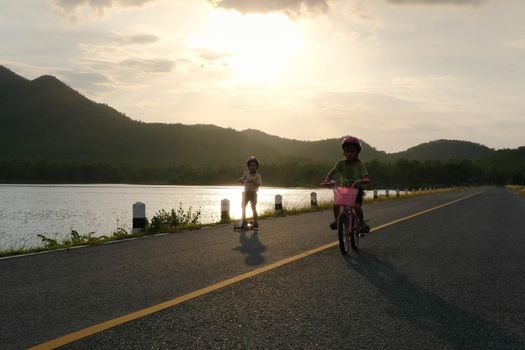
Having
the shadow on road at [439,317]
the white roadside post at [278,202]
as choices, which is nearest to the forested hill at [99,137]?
the white roadside post at [278,202]

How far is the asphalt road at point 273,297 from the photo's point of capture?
13.1 ft

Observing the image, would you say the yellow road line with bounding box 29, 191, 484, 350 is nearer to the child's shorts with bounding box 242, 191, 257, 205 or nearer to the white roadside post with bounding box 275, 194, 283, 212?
the child's shorts with bounding box 242, 191, 257, 205

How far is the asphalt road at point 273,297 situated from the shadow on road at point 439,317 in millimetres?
13

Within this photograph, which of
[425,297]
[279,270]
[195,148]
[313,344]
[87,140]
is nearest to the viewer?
[313,344]

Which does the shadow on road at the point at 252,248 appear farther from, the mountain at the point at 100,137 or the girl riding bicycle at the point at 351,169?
the mountain at the point at 100,137

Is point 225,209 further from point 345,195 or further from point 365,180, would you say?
point 365,180

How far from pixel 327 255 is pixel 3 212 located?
4080cm

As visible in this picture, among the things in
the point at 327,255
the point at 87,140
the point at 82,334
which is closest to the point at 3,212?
the point at 327,255

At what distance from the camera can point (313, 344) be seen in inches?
150

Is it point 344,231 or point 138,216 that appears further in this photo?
point 138,216

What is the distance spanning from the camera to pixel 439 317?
4.69m

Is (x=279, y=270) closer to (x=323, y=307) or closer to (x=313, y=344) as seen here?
(x=323, y=307)

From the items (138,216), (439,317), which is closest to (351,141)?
(439,317)

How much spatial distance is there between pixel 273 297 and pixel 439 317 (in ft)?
5.46
